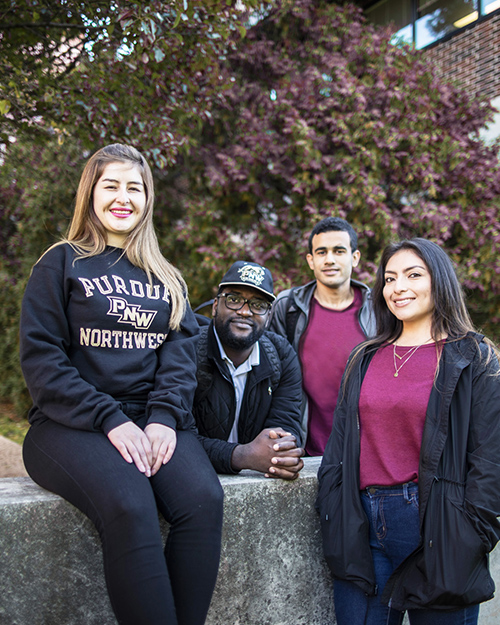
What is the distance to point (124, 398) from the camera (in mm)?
2271

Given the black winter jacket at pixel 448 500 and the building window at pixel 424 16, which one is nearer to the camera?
the black winter jacket at pixel 448 500

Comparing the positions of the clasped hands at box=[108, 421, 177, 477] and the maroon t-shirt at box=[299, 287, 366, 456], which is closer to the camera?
the clasped hands at box=[108, 421, 177, 477]

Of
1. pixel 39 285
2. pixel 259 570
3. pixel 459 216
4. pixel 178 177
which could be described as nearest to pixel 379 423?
pixel 259 570

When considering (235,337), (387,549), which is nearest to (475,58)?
(235,337)

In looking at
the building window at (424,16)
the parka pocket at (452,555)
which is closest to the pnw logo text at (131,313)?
the parka pocket at (452,555)

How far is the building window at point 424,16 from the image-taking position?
871 cm

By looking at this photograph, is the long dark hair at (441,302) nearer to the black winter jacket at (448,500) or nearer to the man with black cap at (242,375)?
the black winter jacket at (448,500)

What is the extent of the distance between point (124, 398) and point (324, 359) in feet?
5.52

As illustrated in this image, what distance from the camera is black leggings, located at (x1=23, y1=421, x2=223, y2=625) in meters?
1.76

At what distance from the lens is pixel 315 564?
8.74 feet

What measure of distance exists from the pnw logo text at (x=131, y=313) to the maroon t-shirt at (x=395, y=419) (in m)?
1.00

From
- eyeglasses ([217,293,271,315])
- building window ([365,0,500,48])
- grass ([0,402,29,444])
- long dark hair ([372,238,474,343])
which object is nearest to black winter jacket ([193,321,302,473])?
eyeglasses ([217,293,271,315])

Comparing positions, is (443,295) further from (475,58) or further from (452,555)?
(475,58)

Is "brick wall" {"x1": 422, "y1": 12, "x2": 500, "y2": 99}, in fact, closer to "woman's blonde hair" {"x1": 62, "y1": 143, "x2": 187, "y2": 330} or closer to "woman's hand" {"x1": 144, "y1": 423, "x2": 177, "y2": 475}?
"woman's blonde hair" {"x1": 62, "y1": 143, "x2": 187, "y2": 330}
